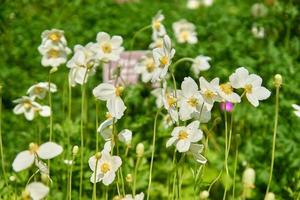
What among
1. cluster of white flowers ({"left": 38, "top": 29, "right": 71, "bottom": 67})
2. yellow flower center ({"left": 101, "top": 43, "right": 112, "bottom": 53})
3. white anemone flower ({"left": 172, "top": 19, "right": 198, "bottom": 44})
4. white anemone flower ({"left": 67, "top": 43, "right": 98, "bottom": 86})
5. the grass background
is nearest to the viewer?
white anemone flower ({"left": 67, "top": 43, "right": 98, "bottom": 86})

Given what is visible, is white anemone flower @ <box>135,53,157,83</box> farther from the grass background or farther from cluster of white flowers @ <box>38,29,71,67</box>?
cluster of white flowers @ <box>38,29,71,67</box>

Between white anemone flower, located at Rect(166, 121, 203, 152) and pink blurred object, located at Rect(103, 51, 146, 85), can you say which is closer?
white anemone flower, located at Rect(166, 121, 203, 152)

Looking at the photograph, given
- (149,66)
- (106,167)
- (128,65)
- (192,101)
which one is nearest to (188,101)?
(192,101)

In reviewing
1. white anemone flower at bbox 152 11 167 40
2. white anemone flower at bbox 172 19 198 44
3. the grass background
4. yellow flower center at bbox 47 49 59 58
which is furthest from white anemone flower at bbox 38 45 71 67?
white anemone flower at bbox 172 19 198 44

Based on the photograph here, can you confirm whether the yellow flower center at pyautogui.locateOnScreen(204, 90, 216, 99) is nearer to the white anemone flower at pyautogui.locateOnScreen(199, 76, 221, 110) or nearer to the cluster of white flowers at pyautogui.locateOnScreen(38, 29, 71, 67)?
the white anemone flower at pyautogui.locateOnScreen(199, 76, 221, 110)

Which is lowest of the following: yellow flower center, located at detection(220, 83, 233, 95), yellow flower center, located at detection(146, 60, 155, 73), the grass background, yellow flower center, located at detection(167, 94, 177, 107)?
the grass background

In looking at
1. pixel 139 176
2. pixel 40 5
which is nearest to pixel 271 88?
pixel 139 176

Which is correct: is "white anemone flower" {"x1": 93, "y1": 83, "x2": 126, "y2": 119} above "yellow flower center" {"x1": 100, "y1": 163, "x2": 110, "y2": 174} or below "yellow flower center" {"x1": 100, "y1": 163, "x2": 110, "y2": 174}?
above

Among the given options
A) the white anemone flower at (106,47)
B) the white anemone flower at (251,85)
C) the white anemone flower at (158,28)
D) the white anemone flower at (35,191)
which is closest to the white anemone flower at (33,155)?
the white anemone flower at (35,191)

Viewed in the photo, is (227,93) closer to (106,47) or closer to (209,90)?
(209,90)

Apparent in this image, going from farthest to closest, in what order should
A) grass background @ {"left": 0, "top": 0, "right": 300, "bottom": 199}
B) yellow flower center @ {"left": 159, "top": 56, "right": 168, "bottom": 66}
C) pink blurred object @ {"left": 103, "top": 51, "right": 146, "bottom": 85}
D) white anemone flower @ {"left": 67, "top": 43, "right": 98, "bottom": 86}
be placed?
pink blurred object @ {"left": 103, "top": 51, "right": 146, "bottom": 85}, grass background @ {"left": 0, "top": 0, "right": 300, "bottom": 199}, white anemone flower @ {"left": 67, "top": 43, "right": 98, "bottom": 86}, yellow flower center @ {"left": 159, "top": 56, "right": 168, "bottom": 66}

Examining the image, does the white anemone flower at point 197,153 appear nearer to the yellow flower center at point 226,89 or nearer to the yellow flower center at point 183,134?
the yellow flower center at point 183,134
